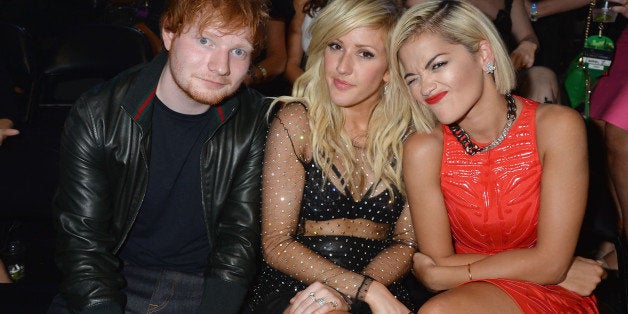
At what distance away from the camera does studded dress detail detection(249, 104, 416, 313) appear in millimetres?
2234

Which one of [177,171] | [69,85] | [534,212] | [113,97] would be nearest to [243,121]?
[177,171]

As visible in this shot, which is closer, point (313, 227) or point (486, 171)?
point (486, 171)

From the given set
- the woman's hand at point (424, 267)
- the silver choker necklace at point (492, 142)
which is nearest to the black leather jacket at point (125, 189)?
the woman's hand at point (424, 267)

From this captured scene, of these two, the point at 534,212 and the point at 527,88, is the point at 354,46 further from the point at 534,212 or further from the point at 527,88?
the point at 527,88

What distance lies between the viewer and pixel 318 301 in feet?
6.63

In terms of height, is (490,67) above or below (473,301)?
above

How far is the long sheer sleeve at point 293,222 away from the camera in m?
2.21

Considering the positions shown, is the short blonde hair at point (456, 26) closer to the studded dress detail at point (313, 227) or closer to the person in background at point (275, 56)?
the studded dress detail at point (313, 227)

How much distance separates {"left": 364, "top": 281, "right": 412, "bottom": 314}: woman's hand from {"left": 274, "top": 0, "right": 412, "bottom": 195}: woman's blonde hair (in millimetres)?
414

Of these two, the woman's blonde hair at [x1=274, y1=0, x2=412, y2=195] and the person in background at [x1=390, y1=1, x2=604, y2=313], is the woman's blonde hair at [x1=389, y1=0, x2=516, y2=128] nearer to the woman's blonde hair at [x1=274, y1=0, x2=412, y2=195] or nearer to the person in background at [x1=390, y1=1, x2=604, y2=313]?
the person in background at [x1=390, y1=1, x2=604, y2=313]

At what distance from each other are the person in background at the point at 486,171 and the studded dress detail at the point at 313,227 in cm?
15

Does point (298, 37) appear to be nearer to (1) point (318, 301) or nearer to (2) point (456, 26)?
(2) point (456, 26)

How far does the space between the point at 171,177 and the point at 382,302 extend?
34.3 inches

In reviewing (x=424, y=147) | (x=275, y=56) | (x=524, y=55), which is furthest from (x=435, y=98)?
(x=275, y=56)
